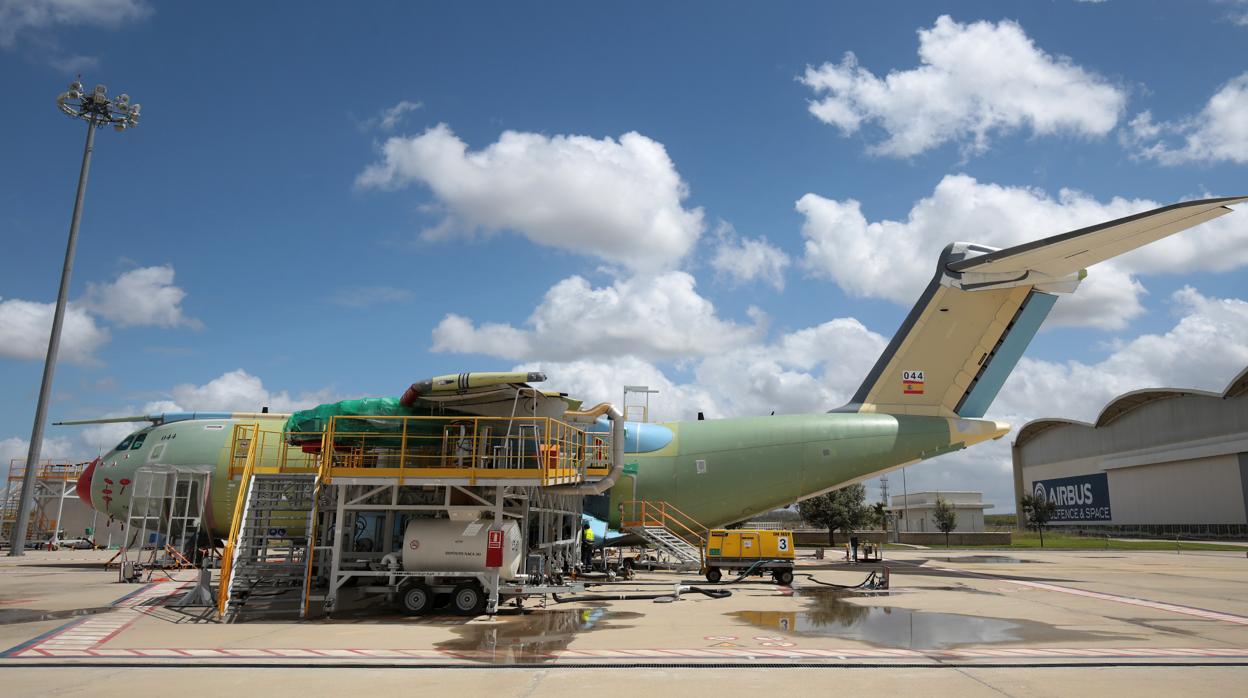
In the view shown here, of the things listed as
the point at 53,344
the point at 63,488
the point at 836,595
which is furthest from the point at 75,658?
the point at 63,488

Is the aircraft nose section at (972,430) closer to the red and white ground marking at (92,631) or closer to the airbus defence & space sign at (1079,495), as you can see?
the red and white ground marking at (92,631)

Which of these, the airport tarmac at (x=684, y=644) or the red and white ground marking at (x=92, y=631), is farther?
the red and white ground marking at (x=92, y=631)

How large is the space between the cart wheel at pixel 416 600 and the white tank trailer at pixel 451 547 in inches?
15.4

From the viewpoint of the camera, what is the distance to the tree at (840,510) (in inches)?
1992

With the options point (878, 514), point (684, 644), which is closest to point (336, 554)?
point (684, 644)

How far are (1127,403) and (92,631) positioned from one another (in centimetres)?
7931

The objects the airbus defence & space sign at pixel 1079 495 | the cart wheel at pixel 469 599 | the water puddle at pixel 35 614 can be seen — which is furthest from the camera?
the airbus defence & space sign at pixel 1079 495

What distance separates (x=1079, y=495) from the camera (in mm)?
77438

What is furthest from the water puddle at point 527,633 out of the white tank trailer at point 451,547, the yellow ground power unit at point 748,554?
the yellow ground power unit at point 748,554

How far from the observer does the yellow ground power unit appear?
67.6 feet

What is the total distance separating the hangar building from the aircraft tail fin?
47.4 meters

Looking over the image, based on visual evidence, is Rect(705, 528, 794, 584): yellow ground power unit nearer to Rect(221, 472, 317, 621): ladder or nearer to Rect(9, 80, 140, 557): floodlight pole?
Rect(221, 472, 317, 621): ladder

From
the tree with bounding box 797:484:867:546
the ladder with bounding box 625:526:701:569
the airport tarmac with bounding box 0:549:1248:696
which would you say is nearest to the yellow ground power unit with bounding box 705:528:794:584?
the ladder with bounding box 625:526:701:569

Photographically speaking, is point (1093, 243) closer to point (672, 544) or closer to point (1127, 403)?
point (672, 544)
